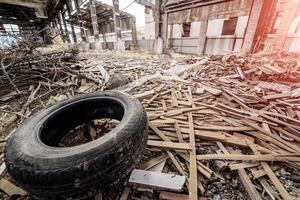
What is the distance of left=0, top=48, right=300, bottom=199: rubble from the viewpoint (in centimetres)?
181

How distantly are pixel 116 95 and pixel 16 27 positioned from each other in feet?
83.7

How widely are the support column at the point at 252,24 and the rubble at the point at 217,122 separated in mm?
3940

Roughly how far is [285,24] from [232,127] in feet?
24.7

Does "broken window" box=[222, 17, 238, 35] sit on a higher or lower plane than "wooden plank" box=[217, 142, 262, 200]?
higher

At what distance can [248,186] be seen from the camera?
1.71 m

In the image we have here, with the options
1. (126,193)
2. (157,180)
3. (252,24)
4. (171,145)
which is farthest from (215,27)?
(126,193)

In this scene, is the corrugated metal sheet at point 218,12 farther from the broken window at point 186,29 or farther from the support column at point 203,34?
the broken window at point 186,29

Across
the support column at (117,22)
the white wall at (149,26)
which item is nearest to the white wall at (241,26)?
the white wall at (149,26)

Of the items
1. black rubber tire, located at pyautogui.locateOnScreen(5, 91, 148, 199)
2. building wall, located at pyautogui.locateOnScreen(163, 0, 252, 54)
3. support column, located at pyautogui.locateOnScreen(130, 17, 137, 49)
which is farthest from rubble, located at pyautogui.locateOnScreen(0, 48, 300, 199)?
support column, located at pyautogui.locateOnScreen(130, 17, 137, 49)

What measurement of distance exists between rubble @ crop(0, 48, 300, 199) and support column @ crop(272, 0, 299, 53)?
331cm

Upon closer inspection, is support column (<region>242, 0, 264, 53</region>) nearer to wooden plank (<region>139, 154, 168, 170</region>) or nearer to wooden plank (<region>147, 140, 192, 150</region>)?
wooden plank (<region>147, 140, 192, 150</region>)

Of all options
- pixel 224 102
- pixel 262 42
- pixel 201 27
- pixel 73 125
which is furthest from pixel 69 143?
pixel 201 27

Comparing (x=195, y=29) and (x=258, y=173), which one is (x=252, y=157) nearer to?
(x=258, y=173)

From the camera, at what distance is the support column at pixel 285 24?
6.83 m
